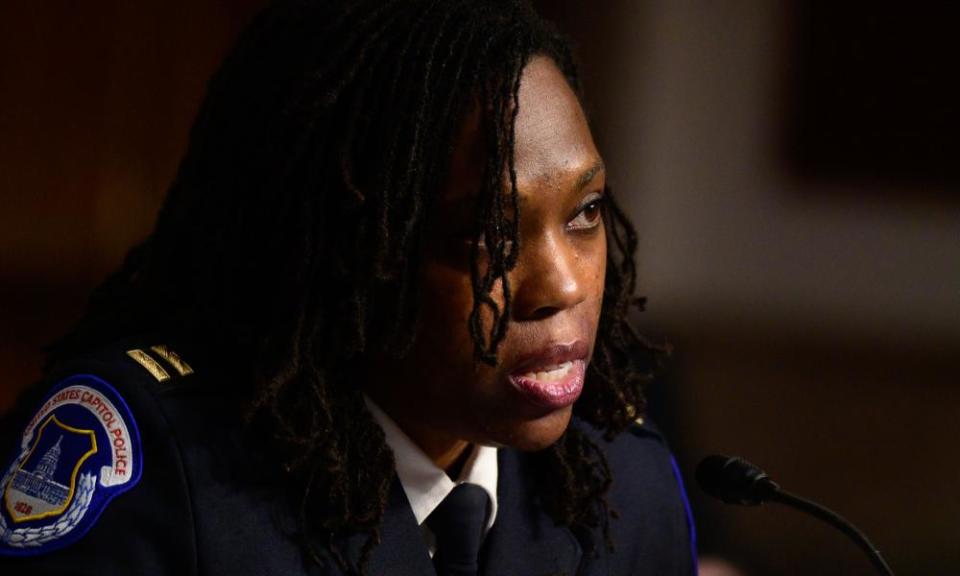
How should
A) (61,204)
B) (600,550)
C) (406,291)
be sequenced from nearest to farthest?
(406,291)
(600,550)
(61,204)

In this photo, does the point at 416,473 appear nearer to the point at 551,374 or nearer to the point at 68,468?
the point at 551,374

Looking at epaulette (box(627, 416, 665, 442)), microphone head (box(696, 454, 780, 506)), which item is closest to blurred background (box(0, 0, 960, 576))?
epaulette (box(627, 416, 665, 442))

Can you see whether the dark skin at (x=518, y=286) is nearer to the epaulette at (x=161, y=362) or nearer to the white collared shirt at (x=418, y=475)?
the white collared shirt at (x=418, y=475)

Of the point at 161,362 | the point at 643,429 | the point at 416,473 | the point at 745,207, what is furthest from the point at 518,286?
the point at 745,207

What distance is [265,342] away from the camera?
1053mm

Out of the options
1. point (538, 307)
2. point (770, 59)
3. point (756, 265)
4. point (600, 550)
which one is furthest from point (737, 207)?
point (538, 307)

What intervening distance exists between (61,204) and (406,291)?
3.45 ft

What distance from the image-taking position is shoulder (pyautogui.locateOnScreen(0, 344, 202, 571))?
972mm

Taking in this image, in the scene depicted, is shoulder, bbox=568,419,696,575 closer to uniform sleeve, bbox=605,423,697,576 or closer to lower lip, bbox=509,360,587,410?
uniform sleeve, bbox=605,423,697,576

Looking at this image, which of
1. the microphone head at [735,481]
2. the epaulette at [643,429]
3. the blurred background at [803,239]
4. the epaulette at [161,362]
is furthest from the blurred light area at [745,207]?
the epaulette at [161,362]

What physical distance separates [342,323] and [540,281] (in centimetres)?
18

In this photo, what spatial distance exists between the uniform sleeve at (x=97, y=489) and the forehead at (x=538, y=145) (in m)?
0.34

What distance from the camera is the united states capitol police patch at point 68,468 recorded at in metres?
0.97

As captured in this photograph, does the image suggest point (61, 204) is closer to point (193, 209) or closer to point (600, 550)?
point (193, 209)
